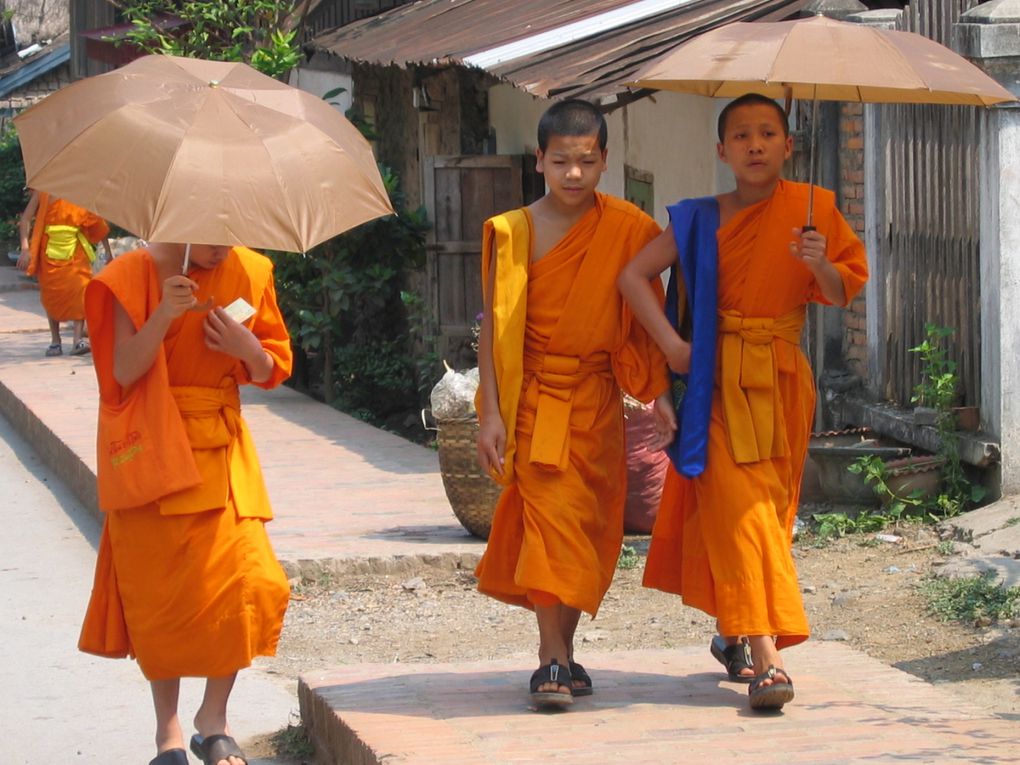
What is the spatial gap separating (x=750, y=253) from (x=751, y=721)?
1.16 meters

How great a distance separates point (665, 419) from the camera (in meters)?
4.37

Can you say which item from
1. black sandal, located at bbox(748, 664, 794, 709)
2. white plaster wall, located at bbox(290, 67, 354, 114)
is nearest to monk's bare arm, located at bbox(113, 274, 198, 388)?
black sandal, located at bbox(748, 664, 794, 709)

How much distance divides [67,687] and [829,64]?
3.09 metres

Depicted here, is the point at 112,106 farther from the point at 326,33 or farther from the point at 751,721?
the point at 326,33

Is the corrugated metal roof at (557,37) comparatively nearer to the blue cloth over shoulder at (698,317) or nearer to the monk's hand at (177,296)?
the blue cloth over shoulder at (698,317)

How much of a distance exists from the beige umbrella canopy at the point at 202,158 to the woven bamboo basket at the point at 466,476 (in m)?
2.81

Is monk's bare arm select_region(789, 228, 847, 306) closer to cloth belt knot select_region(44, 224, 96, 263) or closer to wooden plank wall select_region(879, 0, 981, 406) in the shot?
wooden plank wall select_region(879, 0, 981, 406)

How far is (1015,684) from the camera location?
5184 mm

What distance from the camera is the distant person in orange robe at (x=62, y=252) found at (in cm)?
1250

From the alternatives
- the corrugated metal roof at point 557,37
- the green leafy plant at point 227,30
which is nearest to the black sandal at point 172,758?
the corrugated metal roof at point 557,37

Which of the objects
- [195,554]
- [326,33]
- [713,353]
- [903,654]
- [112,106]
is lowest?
[903,654]

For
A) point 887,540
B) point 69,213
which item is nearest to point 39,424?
point 69,213

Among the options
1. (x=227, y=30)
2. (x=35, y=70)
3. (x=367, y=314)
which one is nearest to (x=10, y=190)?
(x=35, y=70)

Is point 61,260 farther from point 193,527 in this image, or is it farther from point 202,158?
point 202,158
